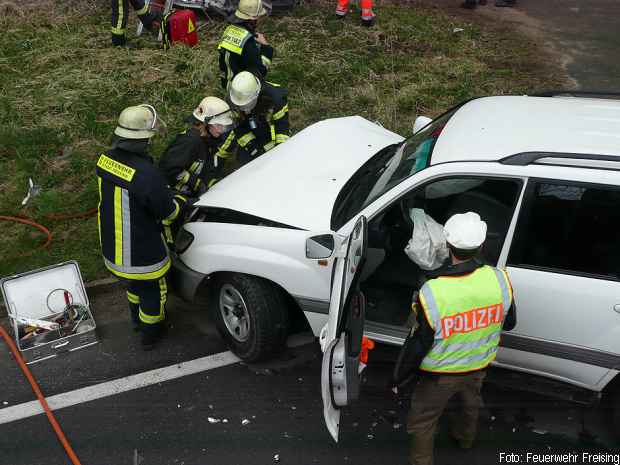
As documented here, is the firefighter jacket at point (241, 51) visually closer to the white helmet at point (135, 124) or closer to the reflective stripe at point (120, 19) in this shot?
the white helmet at point (135, 124)

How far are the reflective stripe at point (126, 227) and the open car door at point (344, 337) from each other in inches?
66.0

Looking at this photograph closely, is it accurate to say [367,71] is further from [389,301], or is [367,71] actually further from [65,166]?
[389,301]

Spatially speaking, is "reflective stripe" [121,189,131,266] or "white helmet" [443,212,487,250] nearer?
"white helmet" [443,212,487,250]

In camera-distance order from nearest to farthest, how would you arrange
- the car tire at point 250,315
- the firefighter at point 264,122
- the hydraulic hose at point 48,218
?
the car tire at point 250,315 → the firefighter at point 264,122 → the hydraulic hose at point 48,218

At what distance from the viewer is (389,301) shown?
413 cm

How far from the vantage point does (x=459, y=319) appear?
10.1ft

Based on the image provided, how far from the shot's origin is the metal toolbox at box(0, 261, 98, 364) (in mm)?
4719

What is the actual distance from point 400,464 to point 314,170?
214cm

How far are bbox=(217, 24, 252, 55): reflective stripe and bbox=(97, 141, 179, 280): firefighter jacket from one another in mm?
2419

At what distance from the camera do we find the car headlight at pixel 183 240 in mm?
4453

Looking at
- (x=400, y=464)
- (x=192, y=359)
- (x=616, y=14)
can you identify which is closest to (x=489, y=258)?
(x=400, y=464)

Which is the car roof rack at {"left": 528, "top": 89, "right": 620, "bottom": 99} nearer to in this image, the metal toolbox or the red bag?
the metal toolbox

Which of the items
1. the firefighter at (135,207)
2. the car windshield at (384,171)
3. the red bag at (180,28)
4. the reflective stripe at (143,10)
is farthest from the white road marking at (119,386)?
the reflective stripe at (143,10)

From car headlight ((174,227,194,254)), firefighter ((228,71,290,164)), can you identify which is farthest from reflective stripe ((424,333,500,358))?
firefighter ((228,71,290,164))
